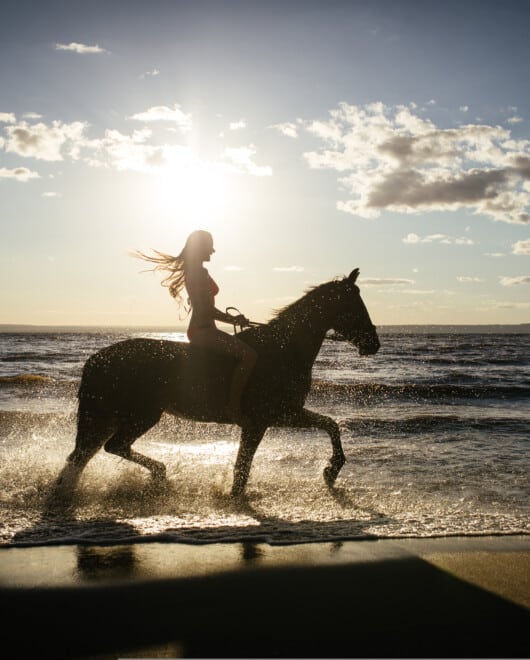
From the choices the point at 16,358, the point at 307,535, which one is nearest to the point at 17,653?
the point at 307,535

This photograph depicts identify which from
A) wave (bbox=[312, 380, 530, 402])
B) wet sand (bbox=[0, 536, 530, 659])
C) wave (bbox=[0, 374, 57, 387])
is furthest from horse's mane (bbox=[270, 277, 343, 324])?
wave (bbox=[0, 374, 57, 387])

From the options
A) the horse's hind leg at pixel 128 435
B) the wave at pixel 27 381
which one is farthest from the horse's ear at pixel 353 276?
the wave at pixel 27 381

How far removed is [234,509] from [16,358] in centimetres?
3967

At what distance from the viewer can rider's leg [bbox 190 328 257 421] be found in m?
7.01

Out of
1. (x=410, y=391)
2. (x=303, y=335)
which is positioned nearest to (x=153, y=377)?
(x=303, y=335)

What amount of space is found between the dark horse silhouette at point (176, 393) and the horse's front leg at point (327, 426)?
0.01 metres

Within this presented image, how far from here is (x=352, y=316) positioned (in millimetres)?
7707

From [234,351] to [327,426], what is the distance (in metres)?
1.59

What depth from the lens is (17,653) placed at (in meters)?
3.12

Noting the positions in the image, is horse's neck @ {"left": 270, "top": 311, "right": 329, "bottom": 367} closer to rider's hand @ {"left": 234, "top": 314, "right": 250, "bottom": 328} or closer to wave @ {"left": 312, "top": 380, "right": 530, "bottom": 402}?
rider's hand @ {"left": 234, "top": 314, "right": 250, "bottom": 328}

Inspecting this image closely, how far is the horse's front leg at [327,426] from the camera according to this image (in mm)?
7328

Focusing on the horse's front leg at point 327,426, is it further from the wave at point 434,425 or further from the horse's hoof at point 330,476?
the wave at point 434,425

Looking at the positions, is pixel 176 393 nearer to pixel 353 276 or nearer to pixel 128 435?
pixel 128 435

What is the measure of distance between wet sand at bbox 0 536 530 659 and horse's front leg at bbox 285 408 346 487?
244cm
